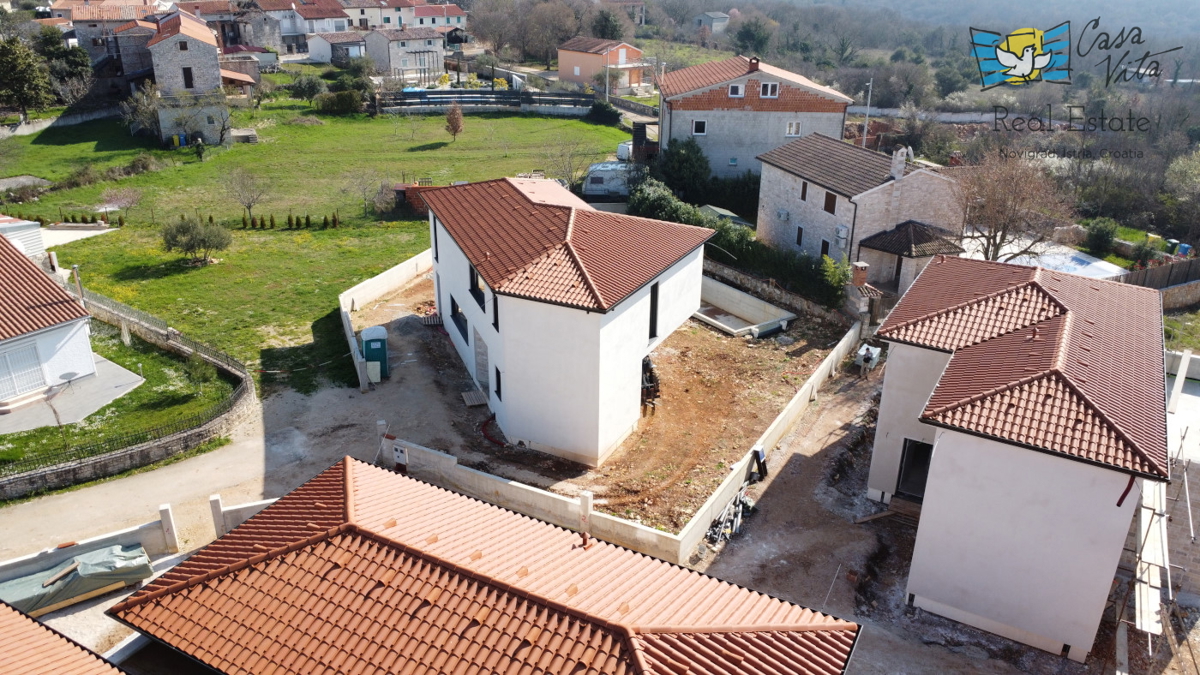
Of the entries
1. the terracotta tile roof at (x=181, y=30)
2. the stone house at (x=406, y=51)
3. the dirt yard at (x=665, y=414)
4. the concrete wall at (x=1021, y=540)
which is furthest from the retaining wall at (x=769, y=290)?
the stone house at (x=406, y=51)

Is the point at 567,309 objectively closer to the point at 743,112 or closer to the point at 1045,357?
the point at 1045,357

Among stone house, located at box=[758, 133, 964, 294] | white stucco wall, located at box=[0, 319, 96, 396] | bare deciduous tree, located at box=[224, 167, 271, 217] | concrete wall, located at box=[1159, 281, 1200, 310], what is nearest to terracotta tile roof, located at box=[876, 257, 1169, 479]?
stone house, located at box=[758, 133, 964, 294]

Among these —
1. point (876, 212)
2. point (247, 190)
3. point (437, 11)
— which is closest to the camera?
point (876, 212)

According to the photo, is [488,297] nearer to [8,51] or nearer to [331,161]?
[331,161]

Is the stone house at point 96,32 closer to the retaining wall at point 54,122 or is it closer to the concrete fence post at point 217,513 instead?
the retaining wall at point 54,122

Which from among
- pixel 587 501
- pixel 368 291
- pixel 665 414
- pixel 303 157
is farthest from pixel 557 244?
pixel 303 157

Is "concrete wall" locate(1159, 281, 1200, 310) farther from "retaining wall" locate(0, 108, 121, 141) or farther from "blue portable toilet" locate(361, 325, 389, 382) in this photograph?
"retaining wall" locate(0, 108, 121, 141)
